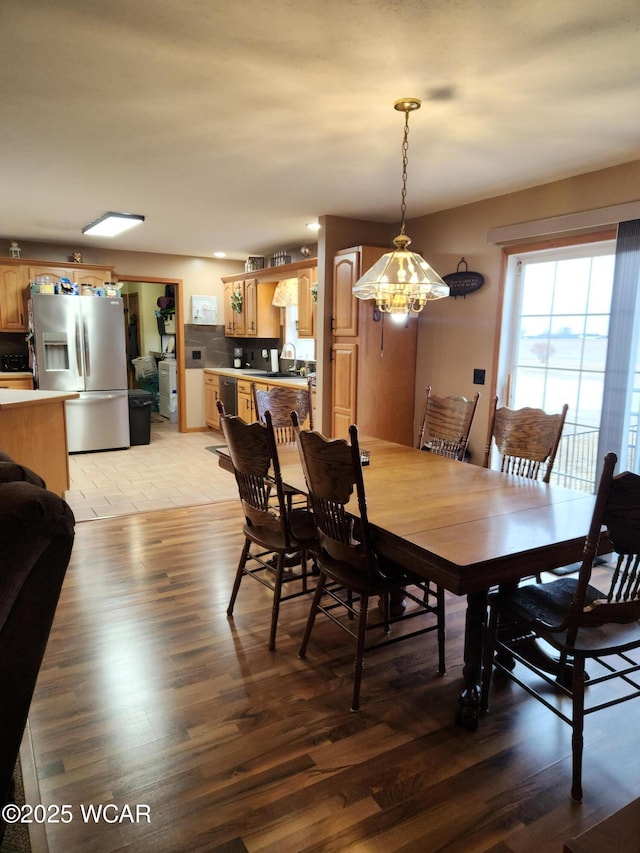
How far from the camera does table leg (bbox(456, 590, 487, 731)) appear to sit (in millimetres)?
1946

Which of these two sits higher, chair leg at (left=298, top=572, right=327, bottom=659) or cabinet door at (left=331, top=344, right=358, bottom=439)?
cabinet door at (left=331, top=344, right=358, bottom=439)

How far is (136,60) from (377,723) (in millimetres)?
2636

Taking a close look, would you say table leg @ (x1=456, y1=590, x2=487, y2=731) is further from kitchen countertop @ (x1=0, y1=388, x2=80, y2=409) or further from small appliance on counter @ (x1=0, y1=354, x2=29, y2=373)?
small appliance on counter @ (x1=0, y1=354, x2=29, y2=373)

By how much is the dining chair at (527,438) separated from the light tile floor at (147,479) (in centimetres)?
255

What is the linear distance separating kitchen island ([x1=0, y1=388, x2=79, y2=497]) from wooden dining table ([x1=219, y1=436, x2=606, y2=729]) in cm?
210

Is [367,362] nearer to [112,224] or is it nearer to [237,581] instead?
[237,581]

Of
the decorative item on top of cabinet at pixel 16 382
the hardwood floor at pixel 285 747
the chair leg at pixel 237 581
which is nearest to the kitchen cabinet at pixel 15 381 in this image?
the decorative item on top of cabinet at pixel 16 382

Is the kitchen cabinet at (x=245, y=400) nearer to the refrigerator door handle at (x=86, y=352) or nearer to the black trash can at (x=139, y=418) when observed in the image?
the black trash can at (x=139, y=418)

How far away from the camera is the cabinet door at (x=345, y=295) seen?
449cm

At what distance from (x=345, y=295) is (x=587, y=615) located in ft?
11.2

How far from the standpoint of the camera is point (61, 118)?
8.72 ft

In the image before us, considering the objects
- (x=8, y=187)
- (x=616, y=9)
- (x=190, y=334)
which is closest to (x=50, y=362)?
(x=190, y=334)

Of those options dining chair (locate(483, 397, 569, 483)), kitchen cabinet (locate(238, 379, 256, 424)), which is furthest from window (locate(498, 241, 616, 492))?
kitchen cabinet (locate(238, 379, 256, 424))

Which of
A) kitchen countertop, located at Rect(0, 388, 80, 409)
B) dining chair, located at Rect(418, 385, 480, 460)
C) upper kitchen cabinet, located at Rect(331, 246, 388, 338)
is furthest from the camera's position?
upper kitchen cabinet, located at Rect(331, 246, 388, 338)
